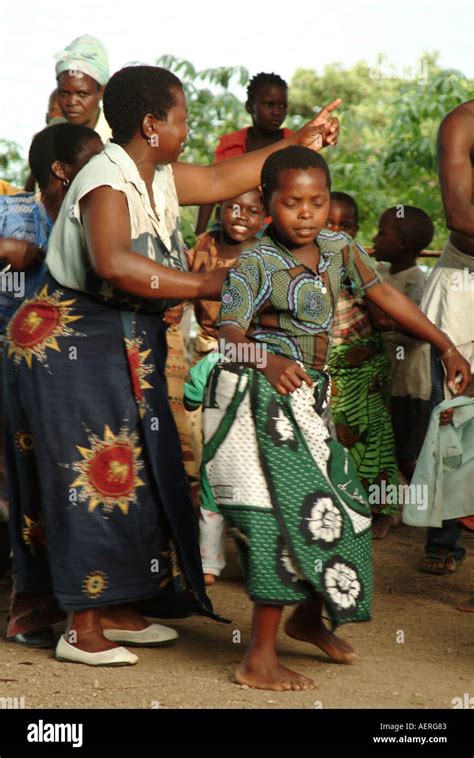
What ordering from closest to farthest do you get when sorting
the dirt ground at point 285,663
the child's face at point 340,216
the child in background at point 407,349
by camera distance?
the dirt ground at point 285,663 < the child's face at point 340,216 < the child in background at point 407,349

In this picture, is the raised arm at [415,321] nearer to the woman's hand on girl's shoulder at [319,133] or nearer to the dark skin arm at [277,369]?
the dark skin arm at [277,369]

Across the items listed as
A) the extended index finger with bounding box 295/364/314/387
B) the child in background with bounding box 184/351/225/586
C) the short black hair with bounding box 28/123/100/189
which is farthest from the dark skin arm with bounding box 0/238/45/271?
the extended index finger with bounding box 295/364/314/387

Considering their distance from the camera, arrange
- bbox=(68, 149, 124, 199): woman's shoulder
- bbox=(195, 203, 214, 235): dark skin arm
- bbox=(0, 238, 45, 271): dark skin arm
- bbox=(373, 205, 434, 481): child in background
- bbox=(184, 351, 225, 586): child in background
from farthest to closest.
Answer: bbox=(195, 203, 214, 235): dark skin arm
bbox=(373, 205, 434, 481): child in background
bbox=(184, 351, 225, 586): child in background
bbox=(0, 238, 45, 271): dark skin arm
bbox=(68, 149, 124, 199): woman's shoulder

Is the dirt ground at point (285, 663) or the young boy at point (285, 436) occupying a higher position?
the young boy at point (285, 436)

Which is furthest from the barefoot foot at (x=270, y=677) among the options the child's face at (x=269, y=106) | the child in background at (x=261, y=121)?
the child's face at (x=269, y=106)

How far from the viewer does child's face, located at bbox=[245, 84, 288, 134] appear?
7.02m

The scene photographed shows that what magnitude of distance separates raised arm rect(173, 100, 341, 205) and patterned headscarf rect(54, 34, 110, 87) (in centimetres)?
196

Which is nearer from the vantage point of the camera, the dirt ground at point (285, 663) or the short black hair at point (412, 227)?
the dirt ground at point (285, 663)

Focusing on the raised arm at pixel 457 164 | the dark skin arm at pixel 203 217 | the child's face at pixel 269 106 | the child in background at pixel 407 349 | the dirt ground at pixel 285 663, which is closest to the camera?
the dirt ground at pixel 285 663

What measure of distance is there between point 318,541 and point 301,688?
443mm

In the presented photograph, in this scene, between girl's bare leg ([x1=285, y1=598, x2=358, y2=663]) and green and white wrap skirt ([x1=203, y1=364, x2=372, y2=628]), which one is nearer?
green and white wrap skirt ([x1=203, y1=364, x2=372, y2=628])

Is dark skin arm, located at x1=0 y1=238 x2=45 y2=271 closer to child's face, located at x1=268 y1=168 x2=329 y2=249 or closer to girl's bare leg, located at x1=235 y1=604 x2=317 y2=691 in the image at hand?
child's face, located at x1=268 y1=168 x2=329 y2=249

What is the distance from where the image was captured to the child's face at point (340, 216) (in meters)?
6.35

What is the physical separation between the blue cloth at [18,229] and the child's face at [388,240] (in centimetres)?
249
